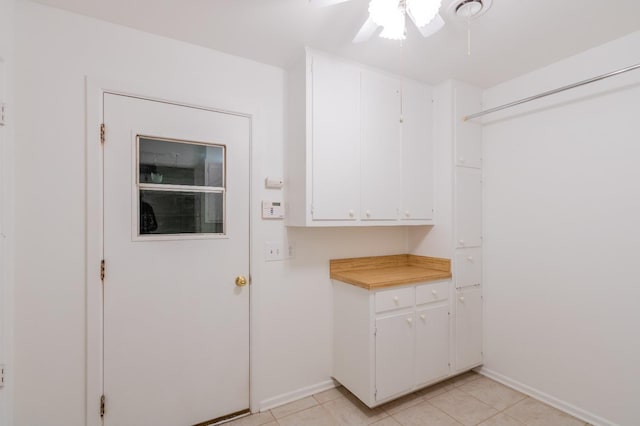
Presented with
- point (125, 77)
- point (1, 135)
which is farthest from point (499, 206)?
point (1, 135)

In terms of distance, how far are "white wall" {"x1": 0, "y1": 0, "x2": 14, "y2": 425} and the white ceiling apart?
297 mm

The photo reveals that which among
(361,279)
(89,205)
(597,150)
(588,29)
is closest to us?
(89,205)

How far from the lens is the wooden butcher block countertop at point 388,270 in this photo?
6.99ft

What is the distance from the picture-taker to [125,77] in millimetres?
1742

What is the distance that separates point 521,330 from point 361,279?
4.70 feet

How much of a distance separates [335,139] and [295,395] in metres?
1.96

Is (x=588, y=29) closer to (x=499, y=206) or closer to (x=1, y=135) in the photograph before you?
(x=499, y=206)

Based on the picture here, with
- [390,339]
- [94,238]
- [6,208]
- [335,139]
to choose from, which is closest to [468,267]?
[390,339]

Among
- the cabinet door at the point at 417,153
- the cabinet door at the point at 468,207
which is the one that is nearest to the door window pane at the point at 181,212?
the cabinet door at the point at 417,153

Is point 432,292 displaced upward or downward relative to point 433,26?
downward

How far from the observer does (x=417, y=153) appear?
2.52 m

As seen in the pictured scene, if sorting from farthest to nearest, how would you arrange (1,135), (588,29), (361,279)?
(361,279) < (588,29) < (1,135)

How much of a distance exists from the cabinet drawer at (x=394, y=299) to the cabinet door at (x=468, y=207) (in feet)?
2.20

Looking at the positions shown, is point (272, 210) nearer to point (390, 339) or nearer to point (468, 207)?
point (390, 339)
